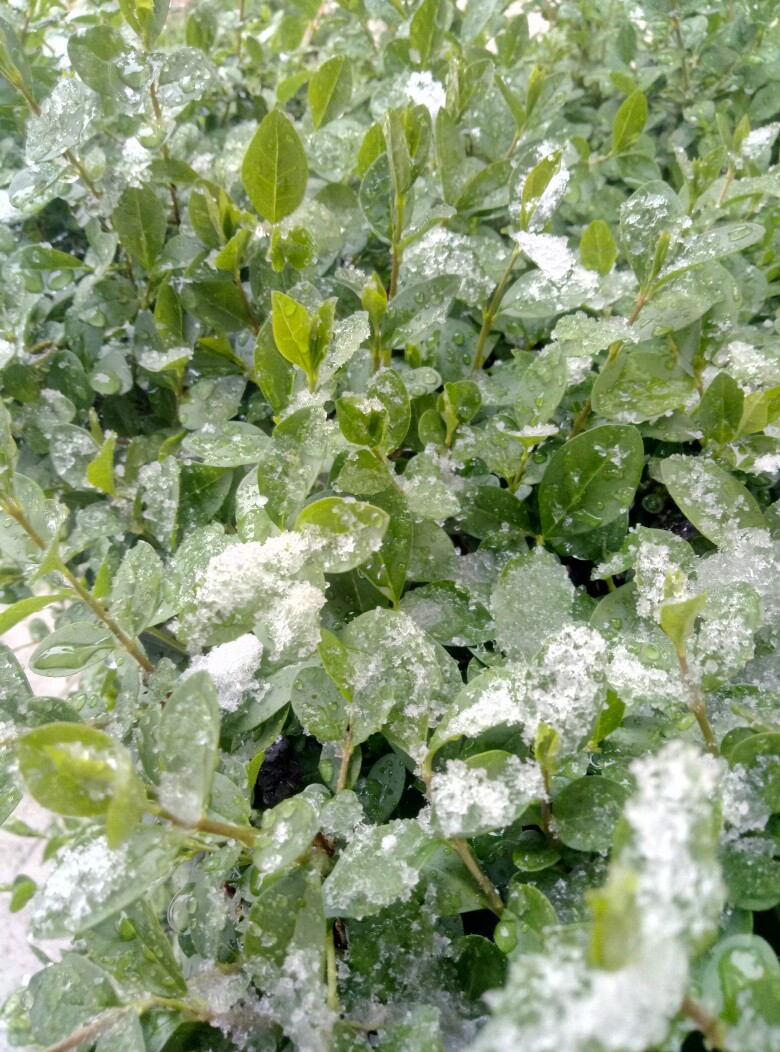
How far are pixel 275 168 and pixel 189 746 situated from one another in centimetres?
48

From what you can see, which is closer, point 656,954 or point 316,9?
point 656,954

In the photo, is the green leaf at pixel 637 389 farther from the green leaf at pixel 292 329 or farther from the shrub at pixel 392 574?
the green leaf at pixel 292 329

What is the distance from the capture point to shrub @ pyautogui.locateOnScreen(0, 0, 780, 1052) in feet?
1.30

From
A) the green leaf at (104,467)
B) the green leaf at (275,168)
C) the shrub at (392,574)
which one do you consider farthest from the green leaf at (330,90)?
the green leaf at (104,467)

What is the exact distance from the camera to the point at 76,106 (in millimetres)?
707

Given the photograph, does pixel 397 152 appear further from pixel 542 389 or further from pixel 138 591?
pixel 138 591

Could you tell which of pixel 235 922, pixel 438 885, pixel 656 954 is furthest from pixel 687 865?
pixel 235 922

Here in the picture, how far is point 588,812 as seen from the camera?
1.47ft

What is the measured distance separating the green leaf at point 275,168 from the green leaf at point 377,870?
1.67ft

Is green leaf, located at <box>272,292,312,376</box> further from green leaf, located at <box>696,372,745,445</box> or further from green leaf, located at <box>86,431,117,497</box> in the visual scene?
green leaf, located at <box>696,372,745,445</box>

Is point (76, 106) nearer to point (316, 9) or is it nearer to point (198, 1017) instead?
point (316, 9)

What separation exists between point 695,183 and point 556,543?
0.38m

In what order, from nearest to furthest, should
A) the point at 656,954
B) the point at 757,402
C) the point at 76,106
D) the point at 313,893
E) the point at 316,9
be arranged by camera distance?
the point at 656,954
the point at 313,893
the point at 757,402
the point at 76,106
the point at 316,9

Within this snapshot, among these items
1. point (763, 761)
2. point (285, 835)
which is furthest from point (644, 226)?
point (285, 835)
